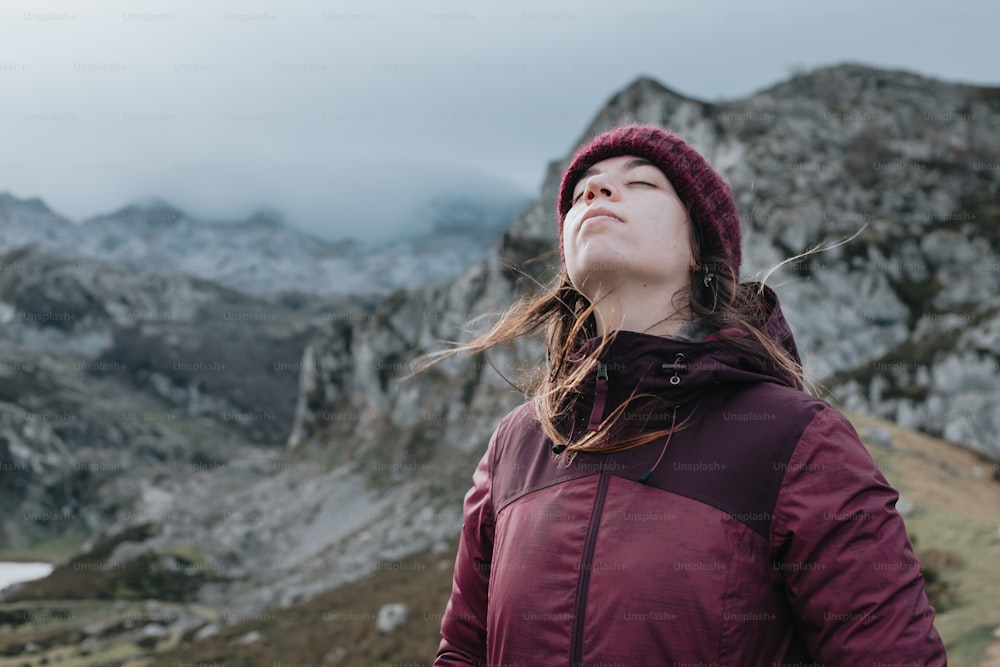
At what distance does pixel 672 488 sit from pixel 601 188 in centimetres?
118

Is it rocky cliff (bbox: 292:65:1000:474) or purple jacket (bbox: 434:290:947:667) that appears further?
rocky cliff (bbox: 292:65:1000:474)

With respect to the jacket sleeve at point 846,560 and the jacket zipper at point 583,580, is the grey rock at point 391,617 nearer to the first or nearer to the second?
the jacket zipper at point 583,580

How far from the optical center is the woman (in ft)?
6.30

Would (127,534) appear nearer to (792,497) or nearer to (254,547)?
(254,547)

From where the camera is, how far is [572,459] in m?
2.41

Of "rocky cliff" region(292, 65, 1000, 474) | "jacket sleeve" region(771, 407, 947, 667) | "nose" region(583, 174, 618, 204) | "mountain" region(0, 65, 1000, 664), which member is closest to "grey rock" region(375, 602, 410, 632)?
"mountain" region(0, 65, 1000, 664)

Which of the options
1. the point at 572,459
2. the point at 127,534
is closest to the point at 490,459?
the point at 572,459

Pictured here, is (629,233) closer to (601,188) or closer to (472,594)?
(601,188)

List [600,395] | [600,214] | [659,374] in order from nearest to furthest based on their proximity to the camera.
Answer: [659,374] → [600,395] → [600,214]

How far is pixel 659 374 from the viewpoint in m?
2.33

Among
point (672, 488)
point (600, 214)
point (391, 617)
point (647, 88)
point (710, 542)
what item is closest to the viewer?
point (710, 542)

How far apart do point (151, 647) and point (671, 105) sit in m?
70.1

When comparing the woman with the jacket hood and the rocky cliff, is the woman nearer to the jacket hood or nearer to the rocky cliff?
the jacket hood

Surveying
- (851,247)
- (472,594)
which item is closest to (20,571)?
(851,247)
